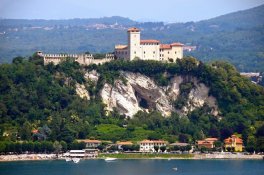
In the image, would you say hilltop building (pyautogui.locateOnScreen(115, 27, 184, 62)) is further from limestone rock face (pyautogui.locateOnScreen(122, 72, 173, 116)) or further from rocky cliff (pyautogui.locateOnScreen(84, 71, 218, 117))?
rocky cliff (pyautogui.locateOnScreen(84, 71, 218, 117))

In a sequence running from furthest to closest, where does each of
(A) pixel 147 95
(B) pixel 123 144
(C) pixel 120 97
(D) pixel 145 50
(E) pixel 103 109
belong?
(D) pixel 145 50, (A) pixel 147 95, (C) pixel 120 97, (E) pixel 103 109, (B) pixel 123 144

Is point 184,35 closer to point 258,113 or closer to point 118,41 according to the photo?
point 118,41

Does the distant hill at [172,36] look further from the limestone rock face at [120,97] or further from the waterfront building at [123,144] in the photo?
the waterfront building at [123,144]

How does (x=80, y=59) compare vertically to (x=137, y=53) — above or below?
below

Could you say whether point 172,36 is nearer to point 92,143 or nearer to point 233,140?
point 233,140

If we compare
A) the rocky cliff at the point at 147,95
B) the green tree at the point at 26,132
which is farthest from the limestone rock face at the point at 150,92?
the green tree at the point at 26,132

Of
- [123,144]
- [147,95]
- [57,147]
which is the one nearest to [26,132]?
[57,147]
